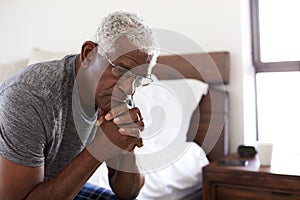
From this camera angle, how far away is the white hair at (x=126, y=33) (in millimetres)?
1014

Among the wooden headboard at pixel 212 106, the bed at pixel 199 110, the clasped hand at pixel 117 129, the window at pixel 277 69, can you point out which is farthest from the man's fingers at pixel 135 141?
the window at pixel 277 69

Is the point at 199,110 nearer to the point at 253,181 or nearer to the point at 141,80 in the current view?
the point at 253,181

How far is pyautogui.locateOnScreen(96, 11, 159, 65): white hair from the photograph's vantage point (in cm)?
101

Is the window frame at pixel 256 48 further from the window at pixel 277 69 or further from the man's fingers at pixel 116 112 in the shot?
the man's fingers at pixel 116 112

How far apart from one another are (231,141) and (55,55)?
1.38 m

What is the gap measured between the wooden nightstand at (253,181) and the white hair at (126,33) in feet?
3.02

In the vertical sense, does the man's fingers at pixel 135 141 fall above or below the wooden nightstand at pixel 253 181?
above

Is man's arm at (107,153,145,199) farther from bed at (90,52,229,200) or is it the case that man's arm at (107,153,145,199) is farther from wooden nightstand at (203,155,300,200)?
wooden nightstand at (203,155,300,200)

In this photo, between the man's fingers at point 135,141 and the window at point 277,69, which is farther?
the window at point 277,69

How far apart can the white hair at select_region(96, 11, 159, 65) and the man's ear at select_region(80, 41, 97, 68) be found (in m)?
0.02

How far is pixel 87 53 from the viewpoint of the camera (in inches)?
41.9

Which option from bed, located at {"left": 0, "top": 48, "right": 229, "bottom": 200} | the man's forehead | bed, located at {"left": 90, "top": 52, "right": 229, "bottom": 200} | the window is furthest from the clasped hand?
the window

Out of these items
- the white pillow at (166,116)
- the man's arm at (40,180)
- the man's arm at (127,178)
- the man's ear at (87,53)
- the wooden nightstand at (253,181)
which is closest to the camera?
the man's arm at (40,180)

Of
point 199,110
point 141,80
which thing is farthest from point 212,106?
point 141,80
